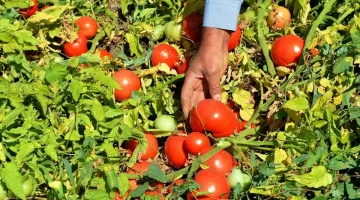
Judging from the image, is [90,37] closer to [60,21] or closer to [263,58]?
[60,21]

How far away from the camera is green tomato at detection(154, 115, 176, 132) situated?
2.50 metres

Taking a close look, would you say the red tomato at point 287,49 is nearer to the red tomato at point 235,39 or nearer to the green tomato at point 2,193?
the red tomato at point 235,39

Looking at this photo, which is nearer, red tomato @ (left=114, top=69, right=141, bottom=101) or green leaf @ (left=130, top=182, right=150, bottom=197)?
green leaf @ (left=130, top=182, right=150, bottom=197)

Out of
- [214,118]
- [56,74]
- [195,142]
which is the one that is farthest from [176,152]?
[56,74]

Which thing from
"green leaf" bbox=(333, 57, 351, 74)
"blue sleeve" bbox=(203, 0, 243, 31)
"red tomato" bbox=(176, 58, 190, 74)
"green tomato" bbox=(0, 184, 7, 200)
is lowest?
"green tomato" bbox=(0, 184, 7, 200)

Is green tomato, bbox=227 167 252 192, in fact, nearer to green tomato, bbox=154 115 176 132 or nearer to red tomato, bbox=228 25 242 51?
green tomato, bbox=154 115 176 132

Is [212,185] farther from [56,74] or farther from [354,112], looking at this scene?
[56,74]

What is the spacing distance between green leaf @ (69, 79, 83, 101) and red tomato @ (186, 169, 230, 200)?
1.84 ft

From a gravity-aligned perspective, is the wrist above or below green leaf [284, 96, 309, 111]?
above

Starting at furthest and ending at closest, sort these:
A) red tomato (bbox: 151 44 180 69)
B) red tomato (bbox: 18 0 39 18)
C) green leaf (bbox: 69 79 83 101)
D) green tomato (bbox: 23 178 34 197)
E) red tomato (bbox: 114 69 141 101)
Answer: red tomato (bbox: 18 0 39 18)
red tomato (bbox: 151 44 180 69)
red tomato (bbox: 114 69 141 101)
green leaf (bbox: 69 79 83 101)
green tomato (bbox: 23 178 34 197)

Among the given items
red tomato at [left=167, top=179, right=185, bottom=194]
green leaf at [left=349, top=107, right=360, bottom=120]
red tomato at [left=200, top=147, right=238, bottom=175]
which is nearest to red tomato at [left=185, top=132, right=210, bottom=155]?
red tomato at [left=200, top=147, right=238, bottom=175]

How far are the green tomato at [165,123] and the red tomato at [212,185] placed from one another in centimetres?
34

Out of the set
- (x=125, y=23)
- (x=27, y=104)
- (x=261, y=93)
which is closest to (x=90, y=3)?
(x=125, y=23)

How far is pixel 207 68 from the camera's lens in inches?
96.9
